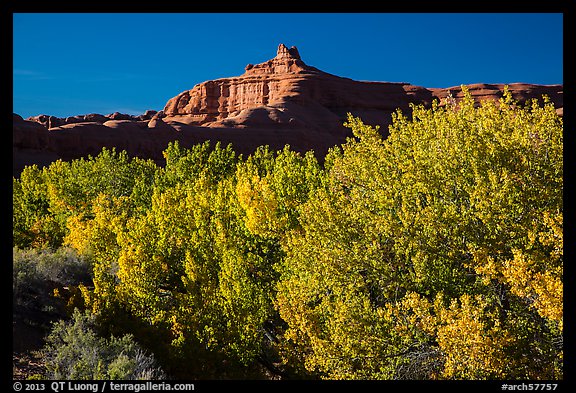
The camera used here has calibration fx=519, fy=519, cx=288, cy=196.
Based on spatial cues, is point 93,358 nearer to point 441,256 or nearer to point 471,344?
point 441,256

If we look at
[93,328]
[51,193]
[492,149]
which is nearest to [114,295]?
[93,328]

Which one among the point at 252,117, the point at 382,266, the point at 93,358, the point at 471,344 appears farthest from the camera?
the point at 252,117

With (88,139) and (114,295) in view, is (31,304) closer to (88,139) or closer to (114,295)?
(114,295)

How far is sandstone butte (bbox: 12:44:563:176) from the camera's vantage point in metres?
86.6

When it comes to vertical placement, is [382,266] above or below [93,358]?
above

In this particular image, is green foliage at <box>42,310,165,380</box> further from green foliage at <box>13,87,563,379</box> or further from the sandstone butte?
the sandstone butte

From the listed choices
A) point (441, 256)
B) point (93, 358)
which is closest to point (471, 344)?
point (441, 256)

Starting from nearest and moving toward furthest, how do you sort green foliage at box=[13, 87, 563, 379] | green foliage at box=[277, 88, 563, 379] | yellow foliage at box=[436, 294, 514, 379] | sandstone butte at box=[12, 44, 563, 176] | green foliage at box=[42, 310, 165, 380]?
yellow foliage at box=[436, 294, 514, 379], green foliage at box=[277, 88, 563, 379], green foliage at box=[13, 87, 563, 379], green foliage at box=[42, 310, 165, 380], sandstone butte at box=[12, 44, 563, 176]


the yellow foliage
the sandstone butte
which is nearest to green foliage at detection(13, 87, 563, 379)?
the yellow foliage

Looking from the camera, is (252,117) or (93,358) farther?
(252,117)

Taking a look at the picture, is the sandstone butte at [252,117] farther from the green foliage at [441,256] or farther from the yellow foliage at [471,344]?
the yellow foliage at [471,344]

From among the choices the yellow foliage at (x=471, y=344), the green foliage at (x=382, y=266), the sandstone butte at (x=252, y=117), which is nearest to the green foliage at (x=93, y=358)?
the green foliage at (x=382, y=266)

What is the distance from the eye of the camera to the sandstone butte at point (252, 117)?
86562 millimetres

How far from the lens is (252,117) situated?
4481 inches
